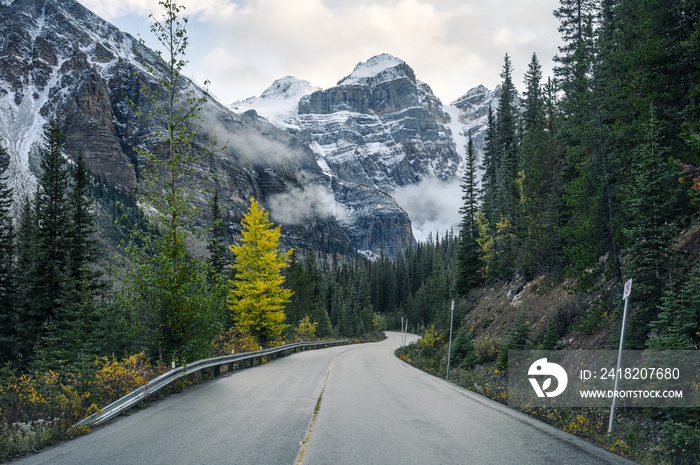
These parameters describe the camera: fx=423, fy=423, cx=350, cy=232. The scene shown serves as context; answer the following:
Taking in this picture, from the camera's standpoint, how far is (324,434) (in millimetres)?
6730

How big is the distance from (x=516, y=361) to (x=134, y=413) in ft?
37.5

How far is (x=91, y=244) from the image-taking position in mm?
30391

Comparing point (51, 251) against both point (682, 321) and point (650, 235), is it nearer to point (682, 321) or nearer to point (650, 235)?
point (650, 235)

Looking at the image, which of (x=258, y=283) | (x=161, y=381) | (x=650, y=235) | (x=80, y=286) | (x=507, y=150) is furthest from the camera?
(x=507, y=150)

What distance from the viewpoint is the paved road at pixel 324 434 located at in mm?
5512

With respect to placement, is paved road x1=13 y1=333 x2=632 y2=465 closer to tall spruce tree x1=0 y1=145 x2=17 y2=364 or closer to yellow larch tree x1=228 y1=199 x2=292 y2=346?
yellow larch tree x1=228 y1=199 x2=292 y2=346

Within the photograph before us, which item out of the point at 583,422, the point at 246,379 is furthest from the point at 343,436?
the point at 246,379

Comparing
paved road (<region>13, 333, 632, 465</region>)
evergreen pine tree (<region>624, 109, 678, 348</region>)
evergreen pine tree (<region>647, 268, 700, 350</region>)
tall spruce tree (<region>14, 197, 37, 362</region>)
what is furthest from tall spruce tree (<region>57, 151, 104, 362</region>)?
evergreen pine tree (<region>647, 268, 700, 350</region>)

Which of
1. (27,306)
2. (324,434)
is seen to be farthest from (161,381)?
(27,306)

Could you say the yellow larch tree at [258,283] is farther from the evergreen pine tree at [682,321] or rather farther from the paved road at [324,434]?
the evergreen pine tree at [682,321]

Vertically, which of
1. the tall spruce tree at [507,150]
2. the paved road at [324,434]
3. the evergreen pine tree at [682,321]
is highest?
the tall spruce tree at [507,150]

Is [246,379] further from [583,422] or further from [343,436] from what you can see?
[583,422]

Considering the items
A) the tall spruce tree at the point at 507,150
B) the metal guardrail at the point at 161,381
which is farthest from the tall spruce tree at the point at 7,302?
the tall spruce tree at the point at 507,150

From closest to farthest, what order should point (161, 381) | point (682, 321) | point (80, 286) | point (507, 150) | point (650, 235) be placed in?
point (682, 321) < point (650, 235) < point (161, 381) < point (80, 286) < point (507, 150)
